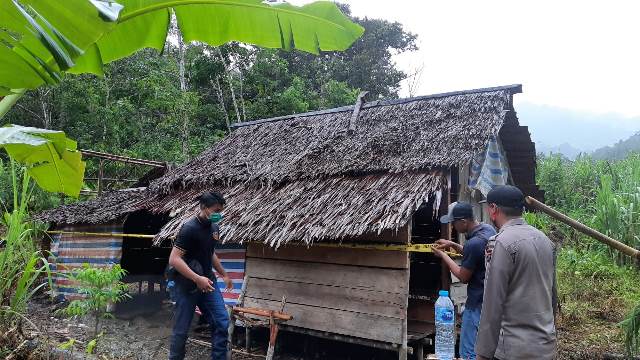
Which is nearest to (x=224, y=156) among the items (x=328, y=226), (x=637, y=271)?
(x=328, y=226)

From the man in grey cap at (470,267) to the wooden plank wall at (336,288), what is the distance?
1205 millimetres

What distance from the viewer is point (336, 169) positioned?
22.2 feet

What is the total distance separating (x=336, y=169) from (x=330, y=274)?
5.00ft

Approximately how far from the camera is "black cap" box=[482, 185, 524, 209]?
9.28 ft

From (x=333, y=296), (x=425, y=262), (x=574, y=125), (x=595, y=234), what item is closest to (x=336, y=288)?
(x=333, y=296)

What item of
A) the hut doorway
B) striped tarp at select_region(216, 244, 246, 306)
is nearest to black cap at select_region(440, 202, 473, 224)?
the hut doorway

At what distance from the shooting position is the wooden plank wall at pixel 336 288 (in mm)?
5484

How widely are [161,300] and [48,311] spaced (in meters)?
2.22

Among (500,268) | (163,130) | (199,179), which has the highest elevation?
(163,130)

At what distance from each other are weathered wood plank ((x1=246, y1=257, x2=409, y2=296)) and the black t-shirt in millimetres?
1818

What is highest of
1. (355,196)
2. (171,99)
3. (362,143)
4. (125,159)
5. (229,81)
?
Result: (229,81)

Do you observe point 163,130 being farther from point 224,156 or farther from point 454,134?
point 454,134

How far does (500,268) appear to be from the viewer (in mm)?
2646

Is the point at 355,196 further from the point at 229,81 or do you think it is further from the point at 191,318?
the point at 229,81
